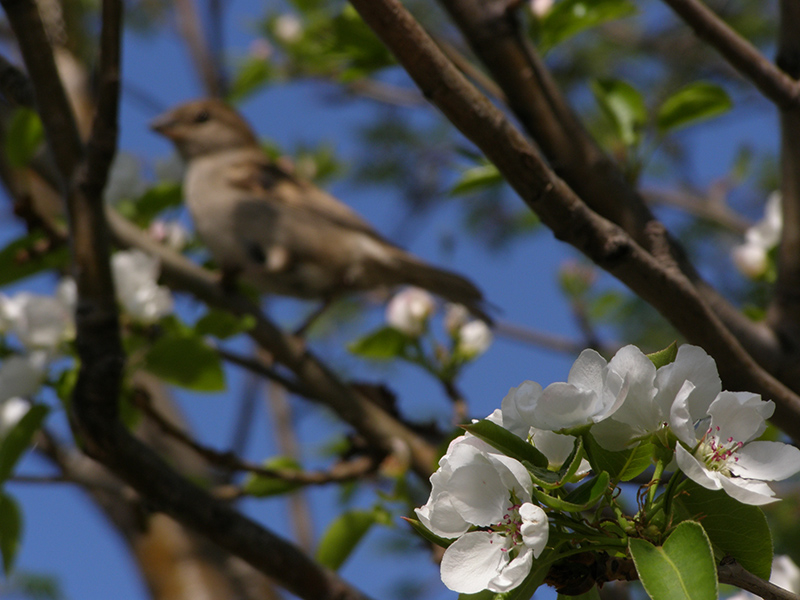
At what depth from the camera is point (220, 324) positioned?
2529 mm

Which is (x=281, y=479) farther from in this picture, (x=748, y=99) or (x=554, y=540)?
(x=748, y=99)

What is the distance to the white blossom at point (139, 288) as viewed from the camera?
271 centimetres

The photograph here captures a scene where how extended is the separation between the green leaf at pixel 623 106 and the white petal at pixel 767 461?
148cm

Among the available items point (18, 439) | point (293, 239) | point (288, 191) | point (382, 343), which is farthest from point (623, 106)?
point (288, 191)

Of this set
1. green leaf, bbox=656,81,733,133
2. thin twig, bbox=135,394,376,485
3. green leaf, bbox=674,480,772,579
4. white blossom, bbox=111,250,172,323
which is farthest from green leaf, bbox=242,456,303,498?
green leaf, bbox=674,480,772,579

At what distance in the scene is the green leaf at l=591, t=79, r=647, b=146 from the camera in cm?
244

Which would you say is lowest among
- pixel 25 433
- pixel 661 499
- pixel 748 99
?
pixel 748 99

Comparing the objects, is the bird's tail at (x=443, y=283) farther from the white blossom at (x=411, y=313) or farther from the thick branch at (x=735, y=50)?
the thick branch at (x=735, y=50)

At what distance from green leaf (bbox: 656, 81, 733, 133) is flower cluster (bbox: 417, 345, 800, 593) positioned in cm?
156

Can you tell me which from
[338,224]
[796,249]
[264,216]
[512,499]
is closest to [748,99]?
[338,224]

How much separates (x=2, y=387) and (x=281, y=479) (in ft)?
2.95

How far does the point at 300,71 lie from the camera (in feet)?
17.4

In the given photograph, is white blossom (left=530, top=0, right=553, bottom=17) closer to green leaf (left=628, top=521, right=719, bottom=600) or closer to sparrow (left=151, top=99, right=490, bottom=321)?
sparrow (left=151, top=99, right=490, bottom=321)

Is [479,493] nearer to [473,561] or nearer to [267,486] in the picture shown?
[473,561]
